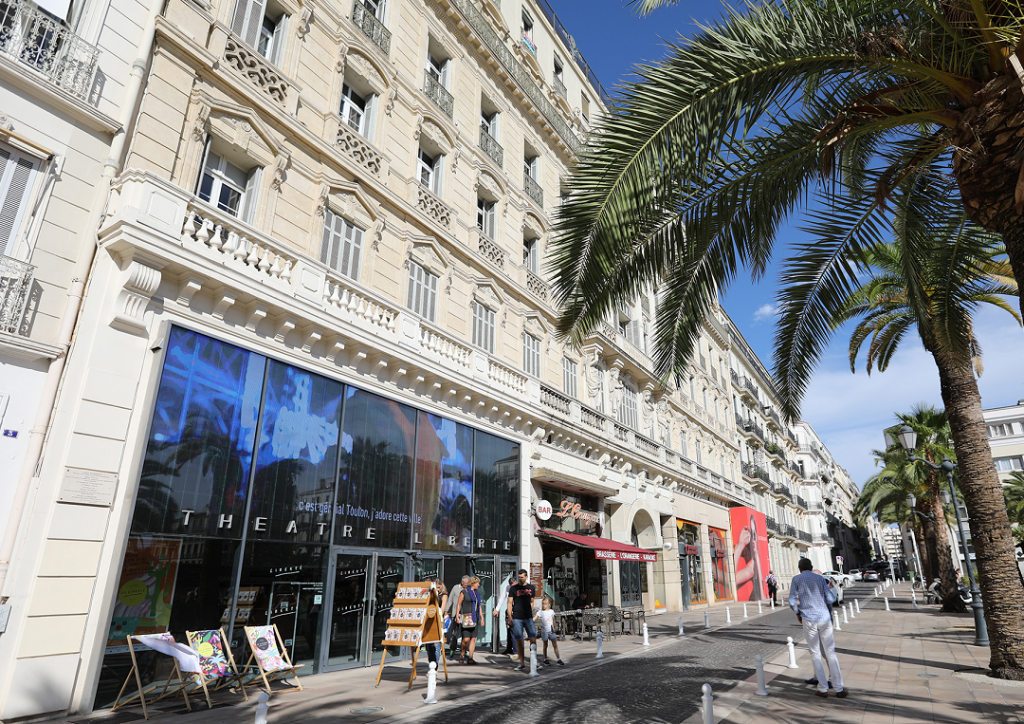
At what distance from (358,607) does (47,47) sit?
9966mm

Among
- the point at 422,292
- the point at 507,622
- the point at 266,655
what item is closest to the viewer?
the point at 266,655

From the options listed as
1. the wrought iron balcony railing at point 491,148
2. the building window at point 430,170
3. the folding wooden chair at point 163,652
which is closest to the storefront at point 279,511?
the folding wooden chair at point 163,652

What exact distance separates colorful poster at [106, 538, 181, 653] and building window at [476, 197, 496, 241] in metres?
12.4

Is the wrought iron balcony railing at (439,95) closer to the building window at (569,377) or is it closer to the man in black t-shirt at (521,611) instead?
the building window at (569,377)

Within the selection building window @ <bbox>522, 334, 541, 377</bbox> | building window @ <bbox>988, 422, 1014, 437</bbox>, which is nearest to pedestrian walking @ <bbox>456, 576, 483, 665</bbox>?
building window @ <bbox>522, 334, 541, 377</bbox>

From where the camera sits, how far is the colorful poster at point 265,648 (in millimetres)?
8023

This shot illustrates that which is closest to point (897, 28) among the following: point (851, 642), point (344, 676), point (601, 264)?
point (601, 264)

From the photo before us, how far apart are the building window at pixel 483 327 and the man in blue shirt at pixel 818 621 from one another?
10202mm

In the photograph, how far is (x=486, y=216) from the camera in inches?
731

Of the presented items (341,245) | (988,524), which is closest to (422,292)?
(341,245)

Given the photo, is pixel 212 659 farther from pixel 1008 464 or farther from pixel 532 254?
pixel 1008 464

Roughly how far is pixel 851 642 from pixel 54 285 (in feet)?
56.0

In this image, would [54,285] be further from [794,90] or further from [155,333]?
[794,90]

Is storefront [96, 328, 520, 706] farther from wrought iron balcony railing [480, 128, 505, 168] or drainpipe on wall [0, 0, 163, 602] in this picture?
wrought iron balcony railing [480, 128, 505, 168]
